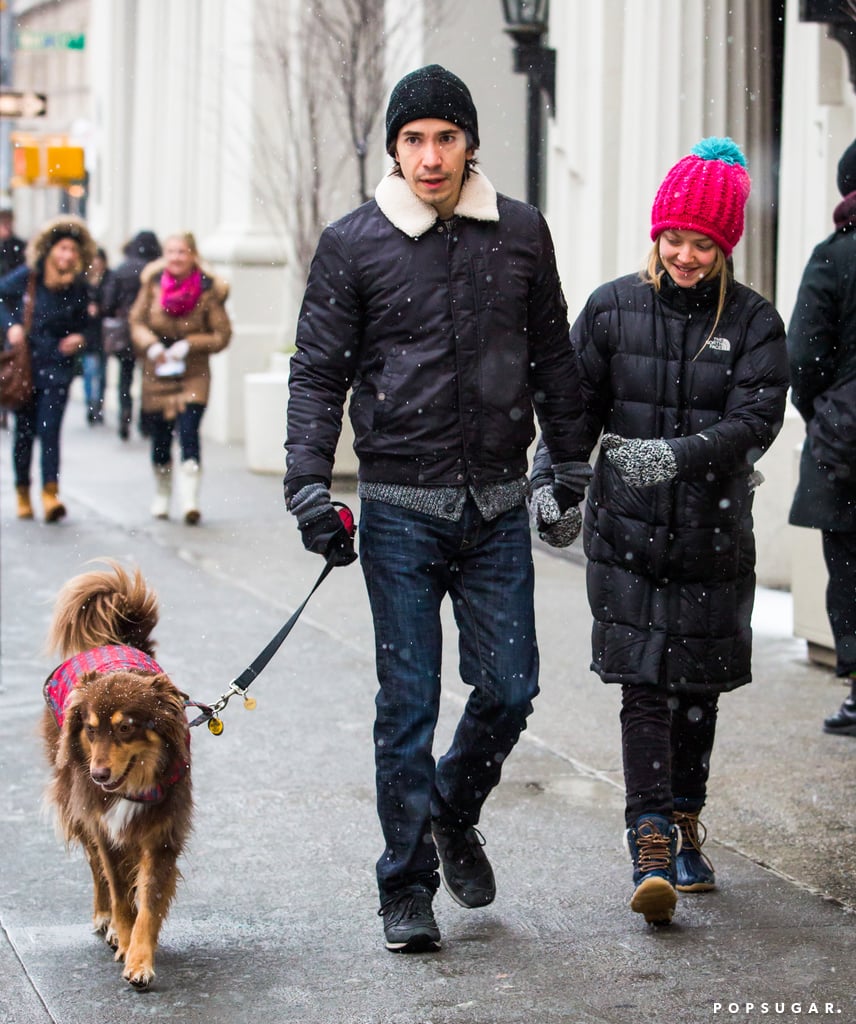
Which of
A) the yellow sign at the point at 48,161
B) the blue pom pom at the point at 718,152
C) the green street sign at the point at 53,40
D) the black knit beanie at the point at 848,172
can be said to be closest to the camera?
the blue pom pom at the point at 718,152

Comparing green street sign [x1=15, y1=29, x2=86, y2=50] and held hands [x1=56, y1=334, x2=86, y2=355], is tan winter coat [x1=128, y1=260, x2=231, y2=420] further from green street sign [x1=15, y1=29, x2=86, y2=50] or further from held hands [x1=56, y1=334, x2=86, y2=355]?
green street sign [x1=15, y1=29, x2=86, y2=50]

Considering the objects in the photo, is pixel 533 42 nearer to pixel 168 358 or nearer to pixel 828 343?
pixel 168 358

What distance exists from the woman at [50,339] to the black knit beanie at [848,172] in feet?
22.9

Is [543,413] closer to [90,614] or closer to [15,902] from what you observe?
[90,614]

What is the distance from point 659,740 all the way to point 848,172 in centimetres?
265

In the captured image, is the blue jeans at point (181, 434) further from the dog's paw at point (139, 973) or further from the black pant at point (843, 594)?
the dog's paw at point (139, 973)

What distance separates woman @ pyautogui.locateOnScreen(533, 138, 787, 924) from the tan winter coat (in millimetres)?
7727

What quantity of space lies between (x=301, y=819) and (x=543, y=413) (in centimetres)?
175

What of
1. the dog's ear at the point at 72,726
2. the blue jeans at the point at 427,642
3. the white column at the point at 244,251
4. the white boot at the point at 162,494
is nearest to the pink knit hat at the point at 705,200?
the blue jeans at the point at 427,642

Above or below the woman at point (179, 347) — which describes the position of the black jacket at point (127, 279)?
above

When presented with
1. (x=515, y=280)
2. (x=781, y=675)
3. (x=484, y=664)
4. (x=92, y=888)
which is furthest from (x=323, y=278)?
(x=781, y=675)

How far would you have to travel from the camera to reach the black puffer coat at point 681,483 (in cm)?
493
